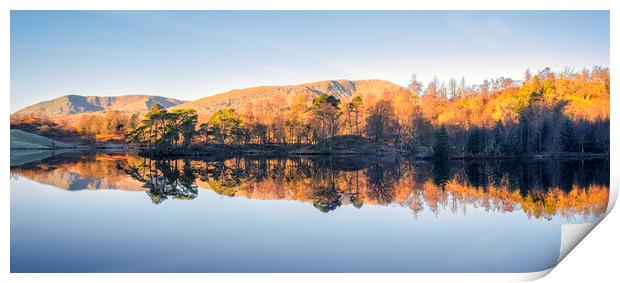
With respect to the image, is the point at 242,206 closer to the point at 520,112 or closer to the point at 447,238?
the point at 447,238

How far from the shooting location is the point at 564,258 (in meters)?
6.31

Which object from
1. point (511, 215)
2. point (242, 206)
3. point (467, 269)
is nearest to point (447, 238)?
point (467, 269)

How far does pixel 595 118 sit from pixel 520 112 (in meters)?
10.2

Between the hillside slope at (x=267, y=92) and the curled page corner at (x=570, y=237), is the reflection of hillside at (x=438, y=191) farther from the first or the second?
the hillside slope at (x=267, y=92)

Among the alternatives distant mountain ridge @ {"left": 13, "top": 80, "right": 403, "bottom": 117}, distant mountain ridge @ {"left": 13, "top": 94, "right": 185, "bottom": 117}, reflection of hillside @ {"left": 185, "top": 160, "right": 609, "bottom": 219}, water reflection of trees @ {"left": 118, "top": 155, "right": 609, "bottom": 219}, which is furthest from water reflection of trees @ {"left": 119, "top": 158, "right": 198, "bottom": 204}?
distant mountain ridge @ {"left": 13, "top": 94, "right": 185, "bottom": 117}

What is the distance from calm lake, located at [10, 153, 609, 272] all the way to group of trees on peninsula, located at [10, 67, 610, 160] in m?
16.2

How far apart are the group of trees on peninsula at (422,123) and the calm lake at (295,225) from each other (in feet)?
53.1

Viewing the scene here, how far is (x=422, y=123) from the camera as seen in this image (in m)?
36.7

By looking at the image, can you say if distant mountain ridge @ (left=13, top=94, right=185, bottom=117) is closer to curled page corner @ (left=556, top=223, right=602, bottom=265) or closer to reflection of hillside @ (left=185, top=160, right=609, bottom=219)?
reflection of hillside @ (left=185, top=160, right=609, bottom=219)

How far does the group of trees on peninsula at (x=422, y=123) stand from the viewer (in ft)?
95.4

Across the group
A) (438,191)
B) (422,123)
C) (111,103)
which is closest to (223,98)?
(111,103)

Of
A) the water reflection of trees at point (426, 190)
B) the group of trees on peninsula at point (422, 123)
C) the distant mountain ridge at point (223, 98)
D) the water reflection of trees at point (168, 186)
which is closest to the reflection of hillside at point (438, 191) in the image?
the water reflection of trees at point (426, 190)

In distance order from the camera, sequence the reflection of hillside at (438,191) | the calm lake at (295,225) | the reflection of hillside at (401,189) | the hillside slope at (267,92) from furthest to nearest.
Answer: the hillside slope at (267,92) < the reflection of hillside at (401,189) < the reflection of hillside at (438,191) < the calm lake at (295,225)
